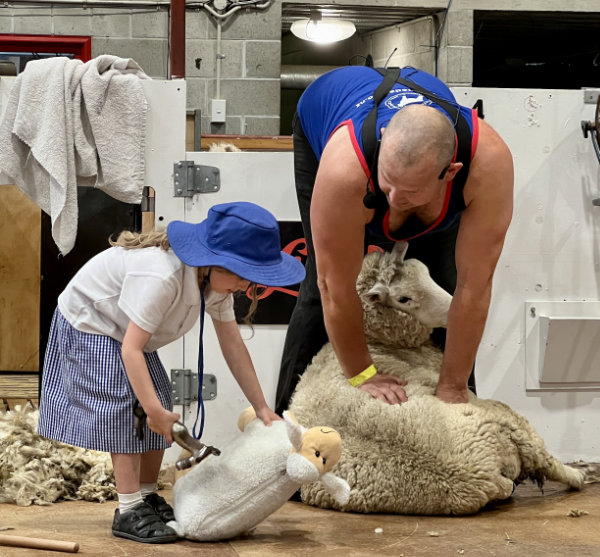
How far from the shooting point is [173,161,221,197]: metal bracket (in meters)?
2.96

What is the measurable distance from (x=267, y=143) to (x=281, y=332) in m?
1.56

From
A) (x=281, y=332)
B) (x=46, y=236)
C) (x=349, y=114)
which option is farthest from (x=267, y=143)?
(x=349, y=114)

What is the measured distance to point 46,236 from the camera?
12.2 ft

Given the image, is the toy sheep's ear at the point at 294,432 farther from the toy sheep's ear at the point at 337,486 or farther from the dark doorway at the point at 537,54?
the dark doorway at the point at 537,54

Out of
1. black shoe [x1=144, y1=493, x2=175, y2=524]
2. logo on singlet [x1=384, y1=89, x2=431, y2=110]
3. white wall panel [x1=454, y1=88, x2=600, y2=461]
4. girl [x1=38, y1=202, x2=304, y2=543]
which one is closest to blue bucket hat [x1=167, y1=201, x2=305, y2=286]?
girl [x1=38, y1=202, x2=304, y2=543]

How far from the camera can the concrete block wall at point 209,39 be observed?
577 centimetres

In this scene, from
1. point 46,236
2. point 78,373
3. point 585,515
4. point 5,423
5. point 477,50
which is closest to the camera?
point 78,373

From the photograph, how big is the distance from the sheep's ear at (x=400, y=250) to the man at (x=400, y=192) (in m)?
0.08

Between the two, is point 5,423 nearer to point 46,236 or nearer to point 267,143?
point 46,236

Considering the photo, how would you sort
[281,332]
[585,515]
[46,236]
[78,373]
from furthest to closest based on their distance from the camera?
[46,236] → [281,332] → [585,515] → [78,373]

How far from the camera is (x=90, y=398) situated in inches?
85.6

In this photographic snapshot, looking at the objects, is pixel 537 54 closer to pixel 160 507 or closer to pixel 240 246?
pixel 240 246

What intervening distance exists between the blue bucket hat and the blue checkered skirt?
330mm

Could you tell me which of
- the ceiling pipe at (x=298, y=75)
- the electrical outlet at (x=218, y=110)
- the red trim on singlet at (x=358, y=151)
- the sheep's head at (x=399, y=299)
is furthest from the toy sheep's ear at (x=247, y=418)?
the ceiling pipe at (x=298, y=75)
